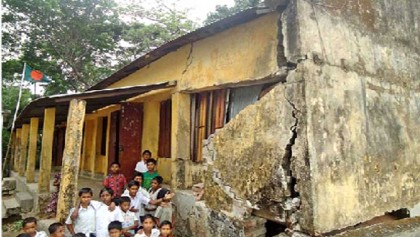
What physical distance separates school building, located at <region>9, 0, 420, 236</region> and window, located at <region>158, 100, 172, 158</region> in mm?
1130

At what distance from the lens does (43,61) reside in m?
15.1

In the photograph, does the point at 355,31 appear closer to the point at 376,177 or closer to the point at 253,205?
the point at 376,177

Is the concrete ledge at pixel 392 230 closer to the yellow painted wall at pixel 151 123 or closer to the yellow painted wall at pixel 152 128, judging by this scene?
the yellow painted wall at pixel 151 123

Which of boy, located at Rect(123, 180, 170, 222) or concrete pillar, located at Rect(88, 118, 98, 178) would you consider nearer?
boy, located at Rect(123, 180, 170, 222)

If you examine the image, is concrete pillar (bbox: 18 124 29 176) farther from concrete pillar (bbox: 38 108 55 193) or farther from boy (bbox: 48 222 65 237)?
boy (bbox: 48 222 65 237)

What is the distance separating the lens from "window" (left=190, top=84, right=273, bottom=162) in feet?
19.0

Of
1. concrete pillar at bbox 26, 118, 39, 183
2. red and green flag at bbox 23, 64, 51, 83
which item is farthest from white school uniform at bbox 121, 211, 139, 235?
red and green flag at bbox 23, 64, 51, 83

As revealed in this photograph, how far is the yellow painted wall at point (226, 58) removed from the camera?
510cm

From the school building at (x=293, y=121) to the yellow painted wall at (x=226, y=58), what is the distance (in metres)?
0.02

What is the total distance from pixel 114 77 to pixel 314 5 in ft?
18.8

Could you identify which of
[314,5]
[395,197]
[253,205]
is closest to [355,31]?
[314,5]

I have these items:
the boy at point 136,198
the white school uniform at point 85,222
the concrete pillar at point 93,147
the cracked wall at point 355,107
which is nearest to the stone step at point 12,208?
the concrete pillar at point 93,147

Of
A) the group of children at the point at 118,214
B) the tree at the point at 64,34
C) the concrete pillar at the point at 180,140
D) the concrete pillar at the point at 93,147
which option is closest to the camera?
the group of children at the point at 118,214

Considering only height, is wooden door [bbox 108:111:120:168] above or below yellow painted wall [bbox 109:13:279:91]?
below
